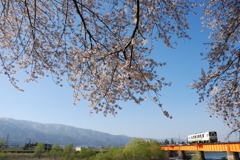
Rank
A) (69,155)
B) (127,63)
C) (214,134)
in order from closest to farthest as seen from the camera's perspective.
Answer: (127,63) → (214,134) → (69,155)

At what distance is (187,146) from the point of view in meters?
29.5

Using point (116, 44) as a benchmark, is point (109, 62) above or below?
below

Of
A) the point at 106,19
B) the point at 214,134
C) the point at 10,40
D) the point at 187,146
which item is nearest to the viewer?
the point at 106,19

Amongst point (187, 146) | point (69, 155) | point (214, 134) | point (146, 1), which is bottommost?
point (69, 155)

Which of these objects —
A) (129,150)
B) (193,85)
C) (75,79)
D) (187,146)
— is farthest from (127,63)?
(187,146)

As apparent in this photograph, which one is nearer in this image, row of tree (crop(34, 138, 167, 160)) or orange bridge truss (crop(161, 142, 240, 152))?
orange bridge truss (crop(161, 142, 240, 152))

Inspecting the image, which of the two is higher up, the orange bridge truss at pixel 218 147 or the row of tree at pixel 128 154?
the orange bridge truss at pixel 218 147

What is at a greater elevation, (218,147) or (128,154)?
(218,147)

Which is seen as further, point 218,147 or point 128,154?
point 128,154

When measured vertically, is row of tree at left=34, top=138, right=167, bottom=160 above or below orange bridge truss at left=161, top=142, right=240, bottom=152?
below

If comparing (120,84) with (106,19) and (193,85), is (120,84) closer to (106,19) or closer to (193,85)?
(106,19)

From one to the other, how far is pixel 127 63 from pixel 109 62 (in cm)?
75

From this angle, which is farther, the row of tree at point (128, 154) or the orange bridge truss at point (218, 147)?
the row of tree at point (128, 154)

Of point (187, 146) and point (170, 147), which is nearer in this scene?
point (187, 146)
